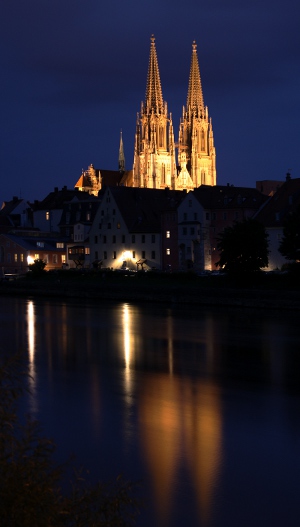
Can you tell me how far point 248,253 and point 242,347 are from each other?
960 inches

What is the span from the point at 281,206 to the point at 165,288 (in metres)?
13.2

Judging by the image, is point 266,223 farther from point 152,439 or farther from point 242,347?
point 152,439

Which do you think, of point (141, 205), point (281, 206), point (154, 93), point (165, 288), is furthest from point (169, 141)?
point (165, 288)

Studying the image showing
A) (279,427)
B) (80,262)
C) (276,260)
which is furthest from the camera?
(80,262)

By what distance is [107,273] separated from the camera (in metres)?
73.1

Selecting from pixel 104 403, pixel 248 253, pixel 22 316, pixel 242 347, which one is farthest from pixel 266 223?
pixel 104 403

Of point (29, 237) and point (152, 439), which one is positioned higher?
point (29, 237)

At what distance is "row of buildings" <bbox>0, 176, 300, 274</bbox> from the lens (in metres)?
72.5

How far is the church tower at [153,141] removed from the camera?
474ft

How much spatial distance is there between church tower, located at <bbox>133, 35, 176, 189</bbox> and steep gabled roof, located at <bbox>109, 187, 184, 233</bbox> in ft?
192

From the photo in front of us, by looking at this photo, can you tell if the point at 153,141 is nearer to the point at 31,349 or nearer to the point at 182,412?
the point at 31,349

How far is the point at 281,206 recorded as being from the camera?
223 ft

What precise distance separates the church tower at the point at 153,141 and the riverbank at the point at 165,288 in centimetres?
6650

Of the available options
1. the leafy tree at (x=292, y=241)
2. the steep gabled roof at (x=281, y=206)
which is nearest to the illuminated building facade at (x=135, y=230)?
the steep gabled roof at (x=281, y=206)
